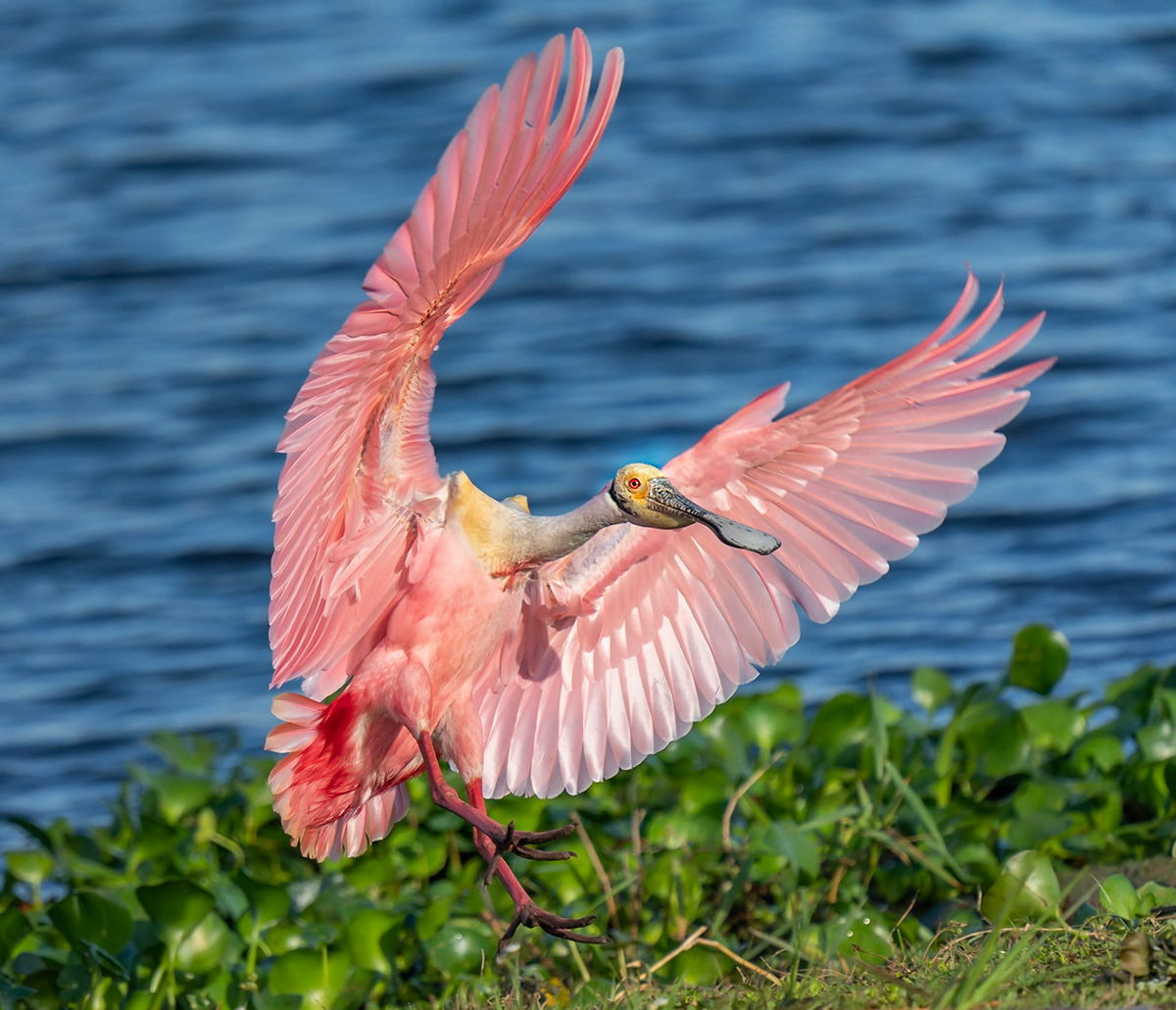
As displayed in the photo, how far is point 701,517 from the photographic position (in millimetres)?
3939

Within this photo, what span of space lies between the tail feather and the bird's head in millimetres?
826

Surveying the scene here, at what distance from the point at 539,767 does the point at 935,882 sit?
1168mm

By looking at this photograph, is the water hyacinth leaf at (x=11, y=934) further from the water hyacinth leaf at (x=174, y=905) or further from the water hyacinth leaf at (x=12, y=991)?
the water hyacinth leaf at (x=174, y=905)

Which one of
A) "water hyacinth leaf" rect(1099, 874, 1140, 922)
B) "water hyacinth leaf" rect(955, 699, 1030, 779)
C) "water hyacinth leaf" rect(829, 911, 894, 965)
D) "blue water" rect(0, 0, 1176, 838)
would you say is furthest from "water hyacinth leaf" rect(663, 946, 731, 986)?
"blue water" rect(0, 0, 1176, 838)

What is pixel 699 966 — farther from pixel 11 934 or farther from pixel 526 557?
pixel 11 934

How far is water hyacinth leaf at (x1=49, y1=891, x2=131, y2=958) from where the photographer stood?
14.5ft

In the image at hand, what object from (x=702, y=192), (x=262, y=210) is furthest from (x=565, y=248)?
(x=262, y=210)

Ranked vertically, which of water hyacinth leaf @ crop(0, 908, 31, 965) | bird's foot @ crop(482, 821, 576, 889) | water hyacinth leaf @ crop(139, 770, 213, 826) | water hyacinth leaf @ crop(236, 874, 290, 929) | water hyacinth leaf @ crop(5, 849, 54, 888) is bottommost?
water hyacinth leaf @ crop(5, 849, 54, 888)

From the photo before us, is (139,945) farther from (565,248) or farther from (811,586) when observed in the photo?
(565,248)

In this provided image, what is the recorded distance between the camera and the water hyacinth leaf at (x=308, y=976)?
4.39 metres

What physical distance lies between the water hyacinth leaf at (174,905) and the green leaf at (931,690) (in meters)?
2.44

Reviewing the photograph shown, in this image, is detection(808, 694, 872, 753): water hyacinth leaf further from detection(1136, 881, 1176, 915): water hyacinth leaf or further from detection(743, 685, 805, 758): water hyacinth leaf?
detection(1136, 881, 1176, 915): water hyacinth leaf

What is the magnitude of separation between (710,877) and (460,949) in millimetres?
837

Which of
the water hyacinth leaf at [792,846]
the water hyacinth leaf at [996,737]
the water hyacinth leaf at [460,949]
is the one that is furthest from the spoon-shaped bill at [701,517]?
the water hyacinth leaf at [996,737]
